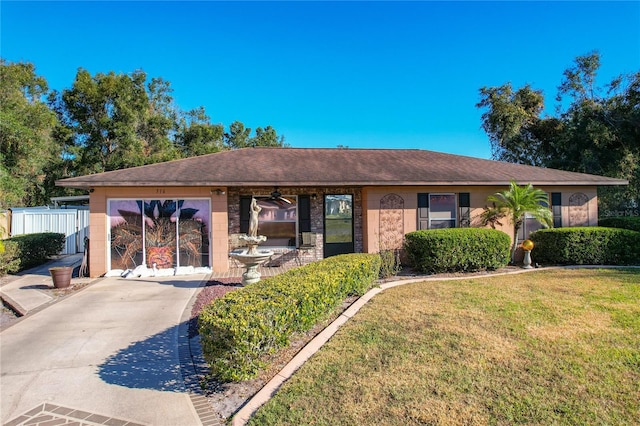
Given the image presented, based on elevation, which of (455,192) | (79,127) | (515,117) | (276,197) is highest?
(515,117)

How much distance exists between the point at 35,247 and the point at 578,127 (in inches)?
1071

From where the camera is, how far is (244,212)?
38.7 ft

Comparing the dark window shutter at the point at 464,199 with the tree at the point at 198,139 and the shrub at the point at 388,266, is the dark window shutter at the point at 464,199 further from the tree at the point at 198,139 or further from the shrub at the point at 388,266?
the tree at the point at 198,139

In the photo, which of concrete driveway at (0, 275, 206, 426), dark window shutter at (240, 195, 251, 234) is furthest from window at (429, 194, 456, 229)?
concrete driveway at (0, 275, 206, 426)

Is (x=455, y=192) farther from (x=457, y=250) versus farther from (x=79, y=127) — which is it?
(x=79, y=127)

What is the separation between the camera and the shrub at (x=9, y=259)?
1031 centimetres

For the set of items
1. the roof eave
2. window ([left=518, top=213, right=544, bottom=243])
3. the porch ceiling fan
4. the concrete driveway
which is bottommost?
the concrete driveway

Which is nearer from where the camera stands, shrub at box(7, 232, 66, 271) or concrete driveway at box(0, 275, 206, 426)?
concrete driveway at box(0, 275, 206, 426)

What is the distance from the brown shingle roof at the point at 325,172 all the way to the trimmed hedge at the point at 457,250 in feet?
6.47

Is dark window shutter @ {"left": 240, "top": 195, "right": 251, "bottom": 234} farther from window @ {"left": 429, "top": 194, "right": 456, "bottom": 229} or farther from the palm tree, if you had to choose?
the palm tree

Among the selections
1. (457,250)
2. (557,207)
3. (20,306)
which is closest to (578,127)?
(557,207)

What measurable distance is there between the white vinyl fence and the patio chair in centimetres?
1121

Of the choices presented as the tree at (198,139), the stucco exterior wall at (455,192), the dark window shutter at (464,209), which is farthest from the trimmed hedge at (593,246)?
the tree at (198,139)

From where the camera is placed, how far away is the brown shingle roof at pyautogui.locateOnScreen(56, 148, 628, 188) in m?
10.7
